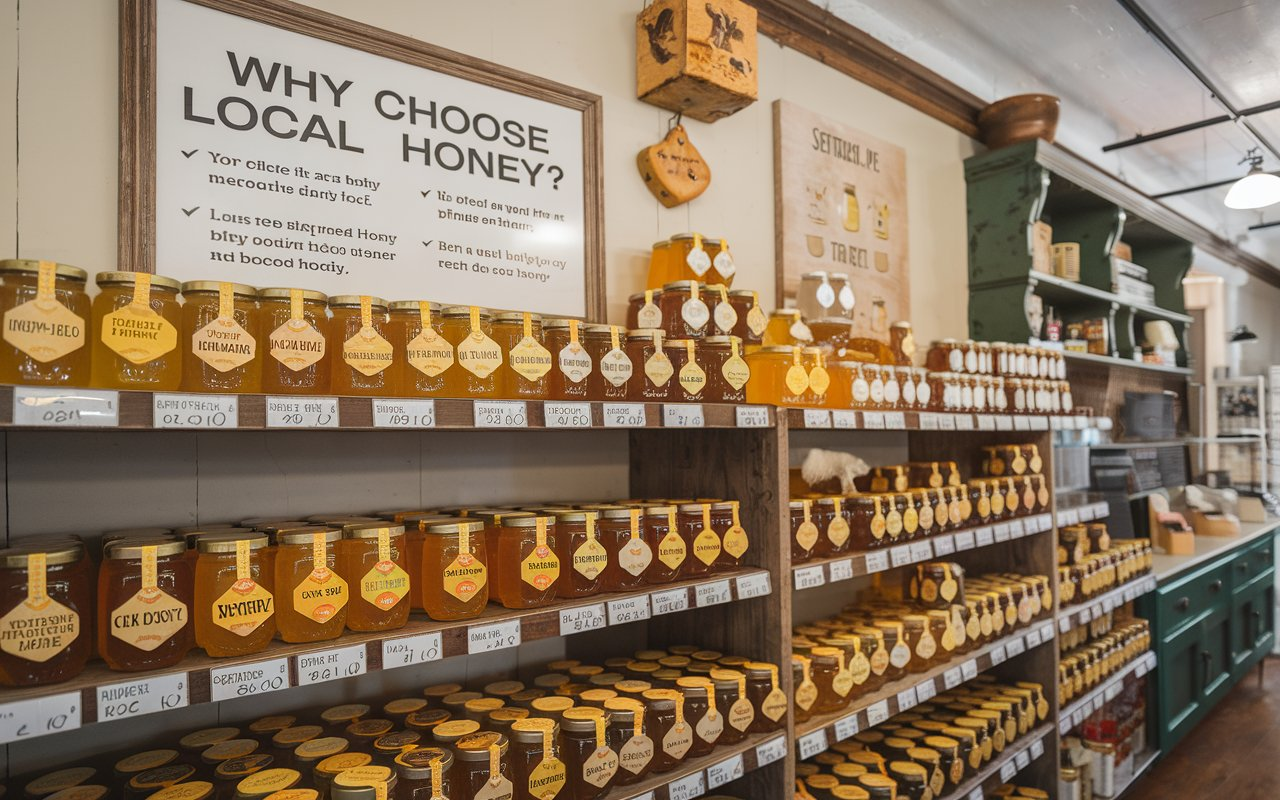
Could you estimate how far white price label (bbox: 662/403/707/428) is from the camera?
173cm

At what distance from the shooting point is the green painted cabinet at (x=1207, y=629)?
3.77 meters

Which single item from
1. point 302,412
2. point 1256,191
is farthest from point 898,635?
point 1256,191

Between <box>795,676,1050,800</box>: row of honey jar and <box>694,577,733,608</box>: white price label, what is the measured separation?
73cm

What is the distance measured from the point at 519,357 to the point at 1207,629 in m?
4.38

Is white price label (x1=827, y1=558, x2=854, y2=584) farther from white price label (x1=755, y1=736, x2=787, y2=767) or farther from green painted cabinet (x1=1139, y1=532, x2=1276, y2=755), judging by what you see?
green painted cabinet (x1=1139, y1=532, x2=1276, y2=755)

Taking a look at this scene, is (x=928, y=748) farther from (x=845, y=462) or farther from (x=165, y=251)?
(x=165, y=251)

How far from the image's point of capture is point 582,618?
157 centimetres

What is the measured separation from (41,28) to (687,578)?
5.52 feet

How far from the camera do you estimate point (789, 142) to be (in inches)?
111

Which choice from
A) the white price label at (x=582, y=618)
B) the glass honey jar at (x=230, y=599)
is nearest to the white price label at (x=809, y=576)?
the white price label at (x=582, y=618)

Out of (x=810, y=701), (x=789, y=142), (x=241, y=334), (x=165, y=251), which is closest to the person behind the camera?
(x=241, y=334)

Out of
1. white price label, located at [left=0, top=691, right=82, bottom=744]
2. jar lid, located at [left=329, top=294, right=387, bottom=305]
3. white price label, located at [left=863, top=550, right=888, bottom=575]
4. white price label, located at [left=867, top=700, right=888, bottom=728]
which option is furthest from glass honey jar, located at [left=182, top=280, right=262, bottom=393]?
white price label, located at [left=867, top=700, right=888, bottom=728]

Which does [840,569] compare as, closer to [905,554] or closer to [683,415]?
[905,554]

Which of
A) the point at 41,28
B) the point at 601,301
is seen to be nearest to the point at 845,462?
the point at 601,301
